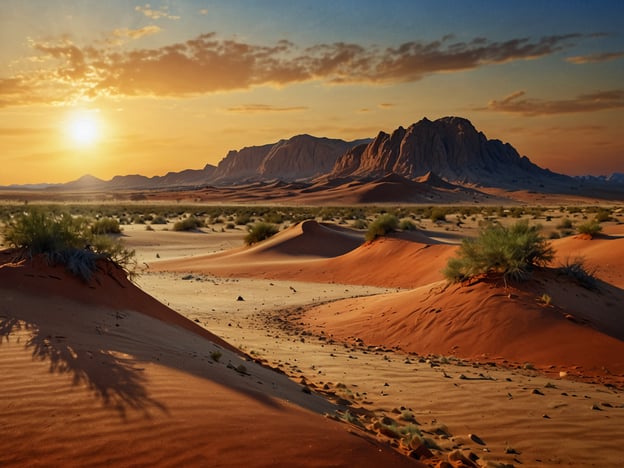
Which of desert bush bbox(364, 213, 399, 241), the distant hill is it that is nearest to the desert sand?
desert bush bbox(364, 213, 399, 241)

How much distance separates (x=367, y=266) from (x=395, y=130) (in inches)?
6411

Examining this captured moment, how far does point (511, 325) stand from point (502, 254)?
2079 millimetres

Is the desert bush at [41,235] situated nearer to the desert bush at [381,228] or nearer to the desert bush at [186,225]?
the desert bush at [381,228]

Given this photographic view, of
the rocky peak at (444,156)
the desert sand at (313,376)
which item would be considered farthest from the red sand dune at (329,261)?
the rocky peak at (444,156)

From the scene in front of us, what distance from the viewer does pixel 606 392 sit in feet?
28.9

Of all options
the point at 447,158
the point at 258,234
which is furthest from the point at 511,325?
the point at 447,158

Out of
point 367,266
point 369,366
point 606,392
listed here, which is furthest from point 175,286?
point 606,392

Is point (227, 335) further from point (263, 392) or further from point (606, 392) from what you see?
point (606, 392)

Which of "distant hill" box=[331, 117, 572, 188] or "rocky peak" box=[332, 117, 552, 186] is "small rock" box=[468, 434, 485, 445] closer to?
"distant hill" box=[331, 117, 572, 188]

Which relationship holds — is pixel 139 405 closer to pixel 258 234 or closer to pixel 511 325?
pixel 511 325

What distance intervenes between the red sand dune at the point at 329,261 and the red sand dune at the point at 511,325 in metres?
7.96

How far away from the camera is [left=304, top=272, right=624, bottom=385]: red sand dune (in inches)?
428

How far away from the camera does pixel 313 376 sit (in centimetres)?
942

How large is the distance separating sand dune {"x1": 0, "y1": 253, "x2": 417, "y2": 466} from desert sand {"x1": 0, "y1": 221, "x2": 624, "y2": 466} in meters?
0.02
